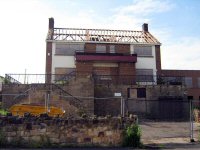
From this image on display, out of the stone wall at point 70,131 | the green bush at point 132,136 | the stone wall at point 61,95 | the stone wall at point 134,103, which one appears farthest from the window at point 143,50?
the green bush at point 132,136

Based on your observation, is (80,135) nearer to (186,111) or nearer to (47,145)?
(47,145)

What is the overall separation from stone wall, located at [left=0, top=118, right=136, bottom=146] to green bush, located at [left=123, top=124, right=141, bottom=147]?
8.6 inches

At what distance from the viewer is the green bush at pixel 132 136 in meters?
15.0

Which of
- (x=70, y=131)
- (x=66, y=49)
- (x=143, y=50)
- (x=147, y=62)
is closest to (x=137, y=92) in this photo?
(x=147, y=62)

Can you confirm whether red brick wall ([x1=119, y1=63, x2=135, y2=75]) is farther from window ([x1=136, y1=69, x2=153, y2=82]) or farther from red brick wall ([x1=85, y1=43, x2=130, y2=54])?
red brick wall ([x1=85, y1=43, x2=130, y2=54])

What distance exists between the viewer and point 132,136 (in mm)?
15094

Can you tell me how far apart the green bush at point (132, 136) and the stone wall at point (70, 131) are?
Answer: 218 millimetres

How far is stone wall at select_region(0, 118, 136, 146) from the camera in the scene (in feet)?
47.6

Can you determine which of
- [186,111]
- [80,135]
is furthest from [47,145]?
[186,111]

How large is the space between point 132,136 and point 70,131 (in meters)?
2.76

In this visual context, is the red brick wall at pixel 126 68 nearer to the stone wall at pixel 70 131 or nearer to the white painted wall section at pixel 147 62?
the white painted wall section at pixel 147 62

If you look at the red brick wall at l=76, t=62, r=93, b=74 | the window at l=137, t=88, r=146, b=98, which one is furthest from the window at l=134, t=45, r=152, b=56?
the window at l=137, t=88, r=146, b=98

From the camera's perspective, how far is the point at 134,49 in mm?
40781

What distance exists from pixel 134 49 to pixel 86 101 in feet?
48.2
